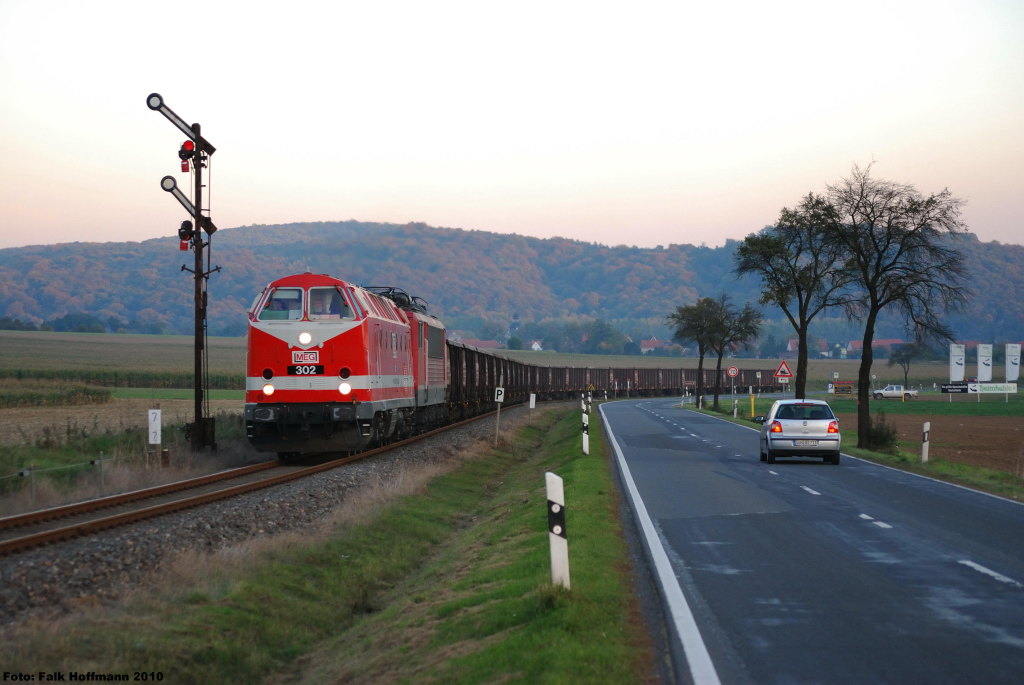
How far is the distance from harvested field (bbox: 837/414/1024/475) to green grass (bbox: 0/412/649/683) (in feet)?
59.8

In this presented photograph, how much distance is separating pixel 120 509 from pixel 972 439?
38.7 metres

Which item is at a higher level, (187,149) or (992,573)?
(187,149)

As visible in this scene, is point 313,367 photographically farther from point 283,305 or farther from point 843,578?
point 843,578

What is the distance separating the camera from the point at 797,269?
4322cm

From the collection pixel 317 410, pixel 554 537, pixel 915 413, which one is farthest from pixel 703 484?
pixel 915 413

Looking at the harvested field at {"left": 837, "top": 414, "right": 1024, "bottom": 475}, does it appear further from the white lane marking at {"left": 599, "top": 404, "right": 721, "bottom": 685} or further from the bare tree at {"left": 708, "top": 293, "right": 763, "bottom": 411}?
the white lane marking at {"left": 599, "top": 404, "right": 721, "bottom": 685}

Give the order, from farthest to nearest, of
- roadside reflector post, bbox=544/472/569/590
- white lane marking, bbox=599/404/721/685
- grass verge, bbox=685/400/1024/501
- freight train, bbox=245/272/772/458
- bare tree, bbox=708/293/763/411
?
1. bare tree, bbox=708/293/763/411
2. freight train, bbox=245/272/772/458
3. grass verge, bbox=685/400/1024/501
4. roadside reflector post, bbox=544/472/569/590
5. white lane marking, bbox=599/404/721/685

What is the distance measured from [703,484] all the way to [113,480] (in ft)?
35.7

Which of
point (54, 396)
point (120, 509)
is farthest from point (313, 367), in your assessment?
point (54, 396)

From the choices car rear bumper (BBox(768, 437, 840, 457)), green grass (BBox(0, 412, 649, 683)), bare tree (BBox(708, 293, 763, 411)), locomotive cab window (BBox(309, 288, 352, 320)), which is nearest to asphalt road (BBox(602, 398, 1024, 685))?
green grass (BBox(0, 412, 649, 683))

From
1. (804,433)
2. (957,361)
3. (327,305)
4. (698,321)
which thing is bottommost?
(804,433)

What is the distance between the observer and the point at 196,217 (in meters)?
22.4

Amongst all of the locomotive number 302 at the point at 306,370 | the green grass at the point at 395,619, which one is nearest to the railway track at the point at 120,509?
the locomotive number 302 at the point at 306,370

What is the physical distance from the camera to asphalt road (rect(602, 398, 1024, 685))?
6250mm
